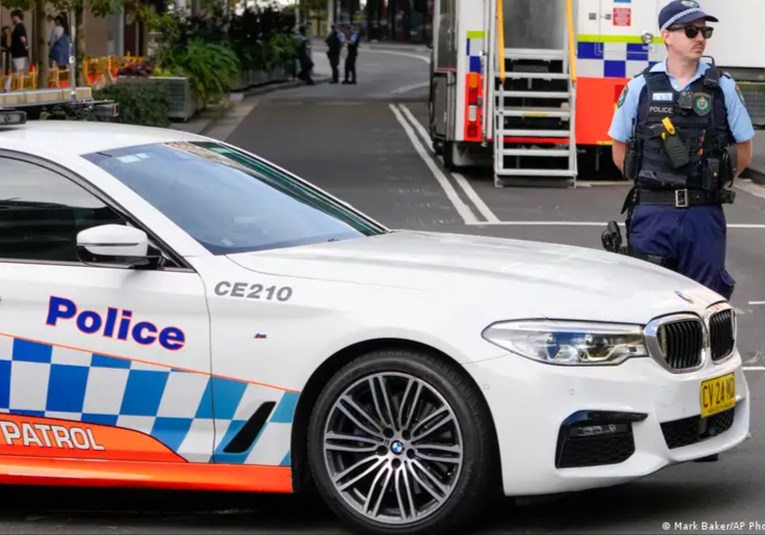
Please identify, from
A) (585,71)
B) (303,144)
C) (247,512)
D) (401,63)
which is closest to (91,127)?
(247,512)

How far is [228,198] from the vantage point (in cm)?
634

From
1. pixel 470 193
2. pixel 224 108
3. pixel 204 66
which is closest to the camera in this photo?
pixel 470 193

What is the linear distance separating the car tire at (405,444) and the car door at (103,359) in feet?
1.49

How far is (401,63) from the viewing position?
2621 inches

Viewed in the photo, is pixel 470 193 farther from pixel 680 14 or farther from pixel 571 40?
pixel 680 14

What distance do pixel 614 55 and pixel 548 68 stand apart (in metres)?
1.12

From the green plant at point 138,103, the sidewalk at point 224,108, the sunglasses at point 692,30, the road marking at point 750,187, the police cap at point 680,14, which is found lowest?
the road marking at point 750,187

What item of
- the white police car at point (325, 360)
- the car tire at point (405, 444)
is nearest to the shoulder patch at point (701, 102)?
the white police car at point (325, 360)

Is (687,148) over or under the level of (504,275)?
over

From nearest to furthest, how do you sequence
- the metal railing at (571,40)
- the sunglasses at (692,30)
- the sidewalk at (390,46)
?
1. the sunglasses at (692,30)
2. the metal railing at (571,40)
3. the sidewalk at (390,46)

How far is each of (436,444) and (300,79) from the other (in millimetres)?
47179

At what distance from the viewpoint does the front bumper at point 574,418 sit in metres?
5.27

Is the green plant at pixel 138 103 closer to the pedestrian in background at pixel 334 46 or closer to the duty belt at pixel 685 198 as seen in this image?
the duty belt at pixel 685 198

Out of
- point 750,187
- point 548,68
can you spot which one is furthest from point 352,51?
point 750,187
